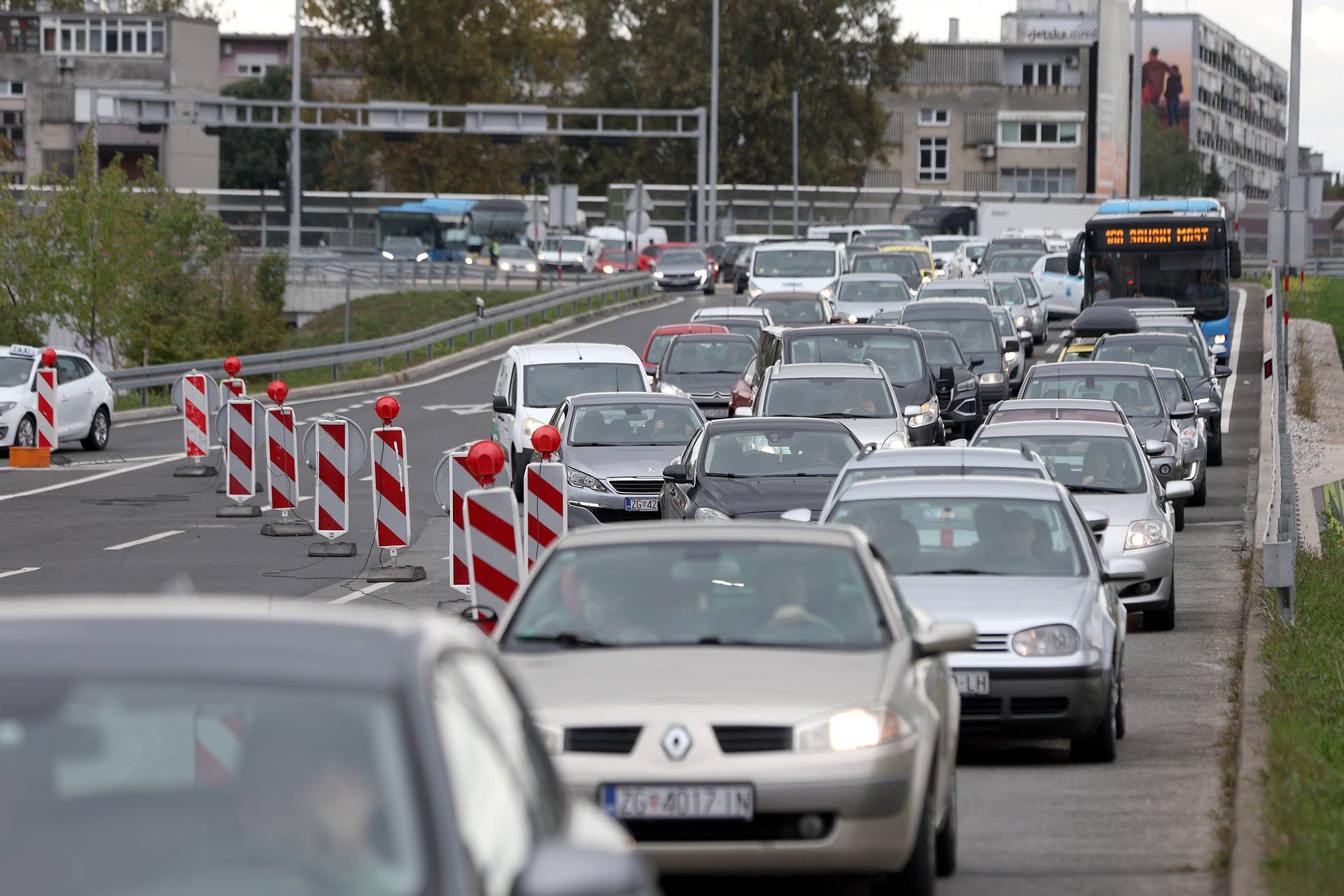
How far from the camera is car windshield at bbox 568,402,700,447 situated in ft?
72.7

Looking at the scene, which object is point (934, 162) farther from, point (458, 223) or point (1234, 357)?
point (1234, 357)

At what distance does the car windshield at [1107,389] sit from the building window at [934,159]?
103m

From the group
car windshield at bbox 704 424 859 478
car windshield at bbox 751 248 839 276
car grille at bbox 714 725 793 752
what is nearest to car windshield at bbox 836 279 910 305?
car windshield at bbox 751 248 839 276

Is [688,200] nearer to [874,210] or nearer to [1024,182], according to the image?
[874,210]

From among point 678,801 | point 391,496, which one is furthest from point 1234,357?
point 678,801

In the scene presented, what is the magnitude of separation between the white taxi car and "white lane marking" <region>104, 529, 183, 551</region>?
26.7 ft

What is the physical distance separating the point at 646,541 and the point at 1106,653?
3026mm

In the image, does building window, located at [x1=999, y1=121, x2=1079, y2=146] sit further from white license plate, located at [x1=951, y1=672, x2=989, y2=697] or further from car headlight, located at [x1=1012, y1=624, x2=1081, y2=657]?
white license plate, located at [x1=951, y1=672, x2=989, y2=697]

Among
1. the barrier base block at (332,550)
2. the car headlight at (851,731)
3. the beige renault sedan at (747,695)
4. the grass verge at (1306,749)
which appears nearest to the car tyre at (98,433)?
the barrier base block at (332,550)

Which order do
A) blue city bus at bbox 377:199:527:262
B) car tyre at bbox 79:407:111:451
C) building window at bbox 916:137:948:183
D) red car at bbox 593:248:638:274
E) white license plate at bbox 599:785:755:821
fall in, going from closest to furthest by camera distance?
1. white license plate at bbox 599:785:755:821
2. car tyre at bbox 79:407:111:451
3. red car at bbox 593:248:638:274
4. blue city bus at bbox 377:199:527:262
5. building window at bbox 916:137:948:183

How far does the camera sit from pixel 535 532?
46.3ft

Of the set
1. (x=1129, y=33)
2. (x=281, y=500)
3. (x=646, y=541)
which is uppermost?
(x=1129, y=33)

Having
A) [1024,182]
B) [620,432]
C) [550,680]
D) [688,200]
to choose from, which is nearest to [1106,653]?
[550,680]

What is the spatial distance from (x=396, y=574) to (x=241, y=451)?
181 inches
